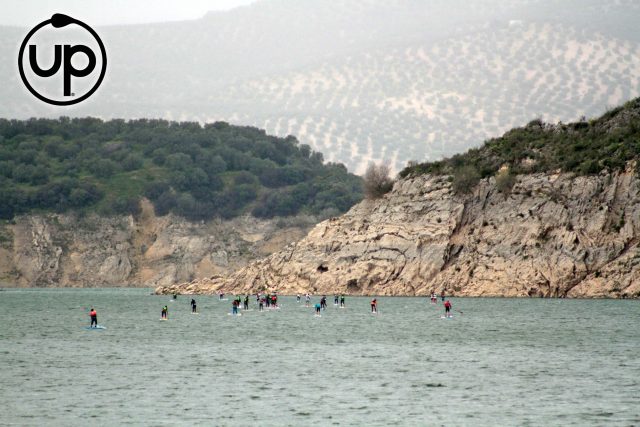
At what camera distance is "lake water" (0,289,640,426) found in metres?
43.0

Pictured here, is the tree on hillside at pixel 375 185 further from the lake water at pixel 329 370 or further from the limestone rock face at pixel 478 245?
the lake water at pixel 329 370

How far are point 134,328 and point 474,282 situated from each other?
4605cm

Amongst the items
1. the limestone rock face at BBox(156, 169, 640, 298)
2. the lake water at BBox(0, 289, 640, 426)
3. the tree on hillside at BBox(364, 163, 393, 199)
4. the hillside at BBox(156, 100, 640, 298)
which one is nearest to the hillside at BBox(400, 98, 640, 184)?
the hillside at BBox(156, 100, 640, 298)

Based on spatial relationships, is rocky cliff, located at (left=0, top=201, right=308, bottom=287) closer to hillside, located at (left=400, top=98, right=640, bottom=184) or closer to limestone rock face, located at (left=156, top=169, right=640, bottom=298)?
limestone rock face, located at (left=156, top=169, right=640, bottom=298)

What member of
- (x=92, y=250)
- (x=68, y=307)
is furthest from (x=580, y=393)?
(x=92, y=250)

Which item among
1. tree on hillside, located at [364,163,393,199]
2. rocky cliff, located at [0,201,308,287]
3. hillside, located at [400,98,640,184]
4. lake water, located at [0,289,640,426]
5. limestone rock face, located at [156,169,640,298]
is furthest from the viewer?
A: rocky cliff, located at [0,201,308,287]

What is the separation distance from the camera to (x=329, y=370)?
55.6 meters

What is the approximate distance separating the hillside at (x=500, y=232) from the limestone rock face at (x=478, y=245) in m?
0.12

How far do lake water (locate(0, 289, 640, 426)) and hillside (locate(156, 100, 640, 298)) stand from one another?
18092 mm

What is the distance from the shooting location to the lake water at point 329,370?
43031 millimetres

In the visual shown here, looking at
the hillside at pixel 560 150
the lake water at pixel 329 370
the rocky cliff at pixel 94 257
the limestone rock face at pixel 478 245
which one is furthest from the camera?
the rocky cliff at pixel 94 257

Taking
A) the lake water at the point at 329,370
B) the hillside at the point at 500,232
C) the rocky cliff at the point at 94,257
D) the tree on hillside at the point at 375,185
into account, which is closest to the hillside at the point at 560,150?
the hillside at the point at 500,232

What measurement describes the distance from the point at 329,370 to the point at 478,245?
67655mm

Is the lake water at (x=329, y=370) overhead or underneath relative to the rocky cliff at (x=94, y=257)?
underneath
